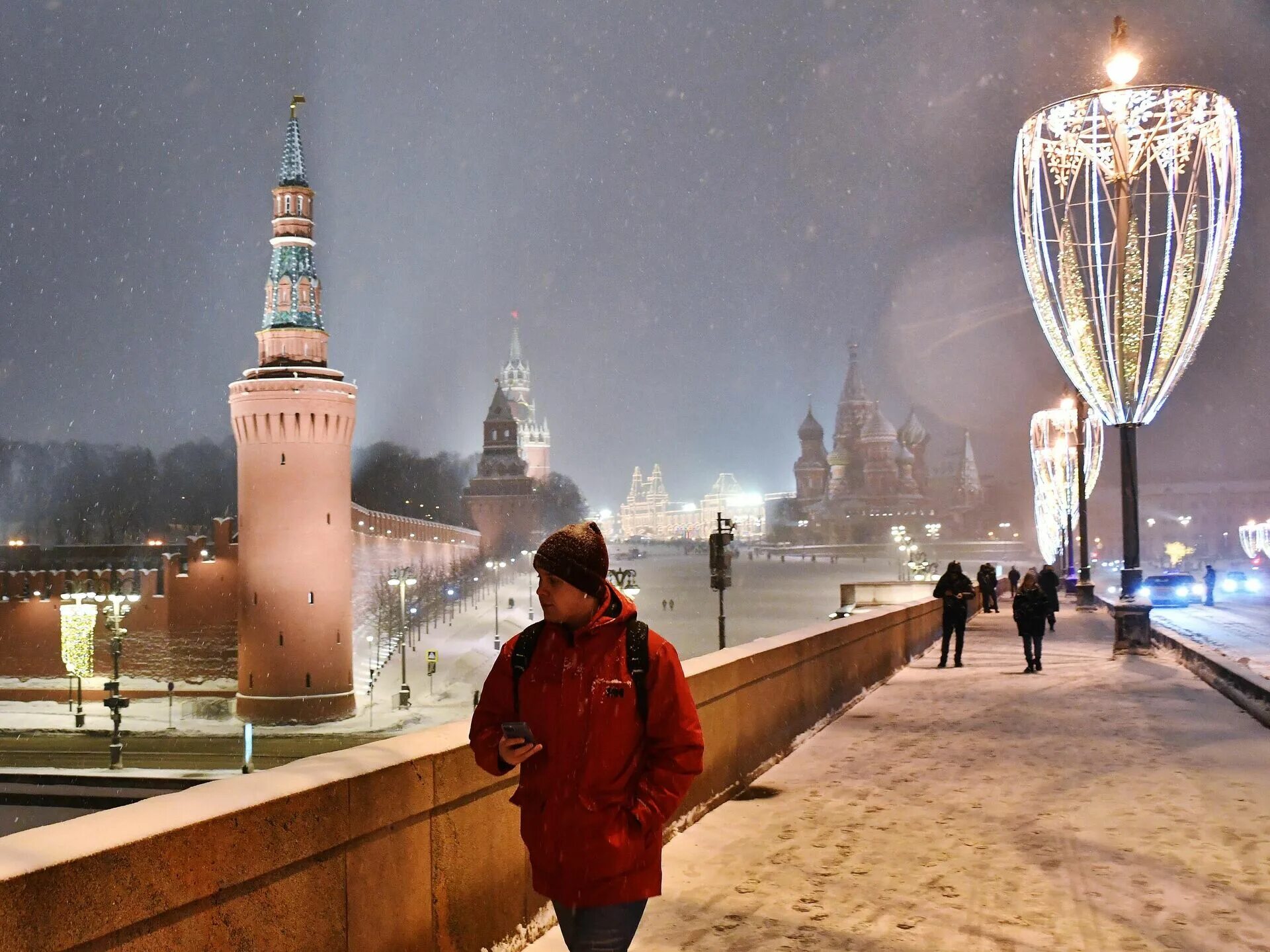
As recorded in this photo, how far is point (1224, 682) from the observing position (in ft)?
42.8

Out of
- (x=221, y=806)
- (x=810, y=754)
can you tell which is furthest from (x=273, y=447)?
(x=221, y=806)

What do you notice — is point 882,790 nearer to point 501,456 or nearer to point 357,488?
point 357,488

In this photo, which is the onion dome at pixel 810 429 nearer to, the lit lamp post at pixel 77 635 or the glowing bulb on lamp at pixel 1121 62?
the lit lamp post at pixel 77 635

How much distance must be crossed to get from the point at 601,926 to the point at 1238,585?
61224mm

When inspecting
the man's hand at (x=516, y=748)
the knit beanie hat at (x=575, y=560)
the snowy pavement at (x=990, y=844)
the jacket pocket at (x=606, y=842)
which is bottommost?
the snowy pavement at (x=990, y=844)

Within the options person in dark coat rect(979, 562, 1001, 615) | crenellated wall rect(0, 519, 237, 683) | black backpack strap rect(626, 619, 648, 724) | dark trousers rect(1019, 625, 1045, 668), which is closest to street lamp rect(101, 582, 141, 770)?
crenellated wall rect(0, 519, 237, 683)

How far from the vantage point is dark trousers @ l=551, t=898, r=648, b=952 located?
3074mm

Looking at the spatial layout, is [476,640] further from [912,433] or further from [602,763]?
[912,433]

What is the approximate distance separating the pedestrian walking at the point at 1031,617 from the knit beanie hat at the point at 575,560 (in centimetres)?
1252

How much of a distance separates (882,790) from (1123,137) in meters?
10.9

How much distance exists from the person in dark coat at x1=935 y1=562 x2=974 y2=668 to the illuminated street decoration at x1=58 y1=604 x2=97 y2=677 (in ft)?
143

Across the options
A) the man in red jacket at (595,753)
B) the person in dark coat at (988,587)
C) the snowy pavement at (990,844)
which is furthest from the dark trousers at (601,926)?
the person in dark coat at (988,587)

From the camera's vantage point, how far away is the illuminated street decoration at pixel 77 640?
2039 inches

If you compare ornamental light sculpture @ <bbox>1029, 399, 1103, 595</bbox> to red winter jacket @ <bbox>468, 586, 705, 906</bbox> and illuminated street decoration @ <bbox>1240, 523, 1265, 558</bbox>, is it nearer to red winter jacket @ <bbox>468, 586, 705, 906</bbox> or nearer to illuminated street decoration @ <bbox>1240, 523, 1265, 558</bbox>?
red winter jacket @ <bbox>468, 586, 705, 906</bbox>
